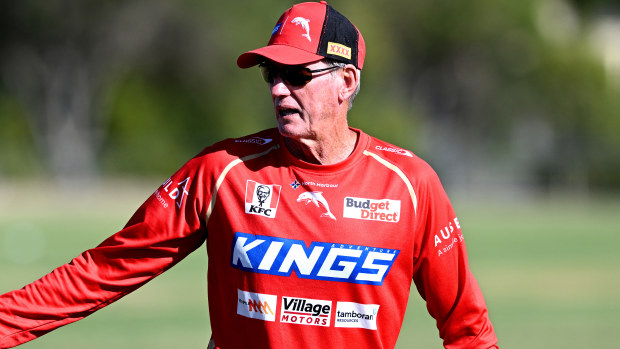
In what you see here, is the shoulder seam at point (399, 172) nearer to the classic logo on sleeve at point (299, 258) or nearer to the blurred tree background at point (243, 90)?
the classic logo on sleeve at point (299, 258)

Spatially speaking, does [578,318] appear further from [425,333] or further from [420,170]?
[420,170]

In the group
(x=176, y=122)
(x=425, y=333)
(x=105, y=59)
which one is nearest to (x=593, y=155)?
(x=176, y=122)

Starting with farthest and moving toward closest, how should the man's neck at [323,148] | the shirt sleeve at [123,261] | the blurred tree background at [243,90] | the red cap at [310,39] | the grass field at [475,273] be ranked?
the blurred tree background at [243,90] → the grass field at [475,273] → the man's neck at [323,148] → the red cap at [310,39] → the shirt sleeve at [123,261]

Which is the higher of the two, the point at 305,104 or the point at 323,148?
the point at 305,104

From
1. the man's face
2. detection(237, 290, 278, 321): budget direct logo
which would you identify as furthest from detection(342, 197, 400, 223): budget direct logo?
detection(237, 290, 278, 321): budget direct logo

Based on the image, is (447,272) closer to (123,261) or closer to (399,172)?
(399,172)

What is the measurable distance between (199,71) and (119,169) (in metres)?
7.01

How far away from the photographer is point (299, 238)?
416 cm

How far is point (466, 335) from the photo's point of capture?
4340 mm

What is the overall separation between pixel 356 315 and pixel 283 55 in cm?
114

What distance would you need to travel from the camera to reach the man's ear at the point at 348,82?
4.38 meters

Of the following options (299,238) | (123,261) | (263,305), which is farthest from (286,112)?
(123,261)

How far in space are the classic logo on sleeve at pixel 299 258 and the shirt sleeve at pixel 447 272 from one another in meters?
0.30

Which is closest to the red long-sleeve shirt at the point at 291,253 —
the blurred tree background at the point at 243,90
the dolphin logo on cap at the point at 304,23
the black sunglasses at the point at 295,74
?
the black sunglasses at the point at 295,74
